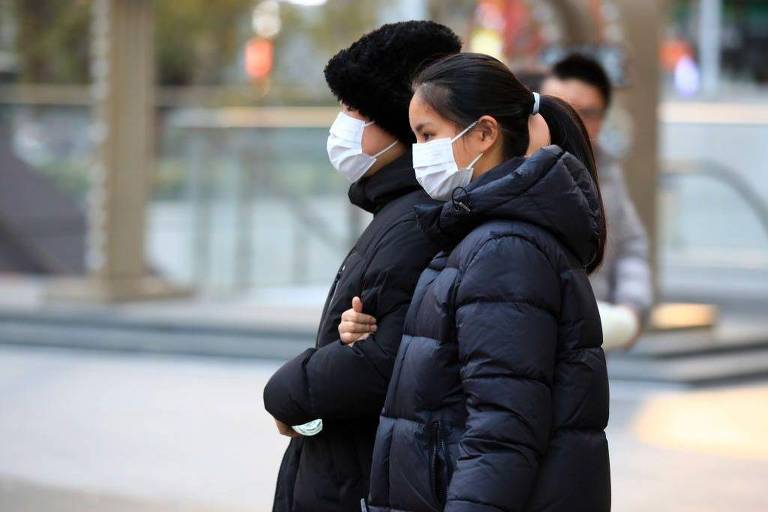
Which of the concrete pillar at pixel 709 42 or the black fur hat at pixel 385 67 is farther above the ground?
the concrete pillar at pixel 709 42

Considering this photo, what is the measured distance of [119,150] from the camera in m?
10.9

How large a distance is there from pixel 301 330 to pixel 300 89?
9.40 m

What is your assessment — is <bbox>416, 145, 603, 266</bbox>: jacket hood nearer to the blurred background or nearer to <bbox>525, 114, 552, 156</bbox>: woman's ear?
<bbox>525, 114, 552, 156</bbox>: woman's ear

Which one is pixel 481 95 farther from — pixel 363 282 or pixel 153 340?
pixel 153 340


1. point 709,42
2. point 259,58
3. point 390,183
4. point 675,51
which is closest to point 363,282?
point 390,183

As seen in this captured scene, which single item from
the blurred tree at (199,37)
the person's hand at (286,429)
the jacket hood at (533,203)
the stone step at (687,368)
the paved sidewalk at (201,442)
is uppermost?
the blurred tree at (199,37)

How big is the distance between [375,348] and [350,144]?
1.58 ft

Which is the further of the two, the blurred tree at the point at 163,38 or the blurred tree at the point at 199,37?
the blurred tree at the point at 199,37

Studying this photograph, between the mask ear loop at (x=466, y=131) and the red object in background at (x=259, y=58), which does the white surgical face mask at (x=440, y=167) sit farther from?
the red object in background at (x=259, y=58)

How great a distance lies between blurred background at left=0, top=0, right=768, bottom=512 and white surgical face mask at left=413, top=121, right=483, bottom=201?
3.25 meters

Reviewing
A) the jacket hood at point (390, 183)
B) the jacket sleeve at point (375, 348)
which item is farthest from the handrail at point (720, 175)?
the jacket sleeve at point (375, 348)

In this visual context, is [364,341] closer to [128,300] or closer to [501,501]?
[501,501]

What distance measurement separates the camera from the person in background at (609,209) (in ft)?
17.2

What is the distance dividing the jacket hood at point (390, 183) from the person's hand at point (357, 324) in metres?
0.29
